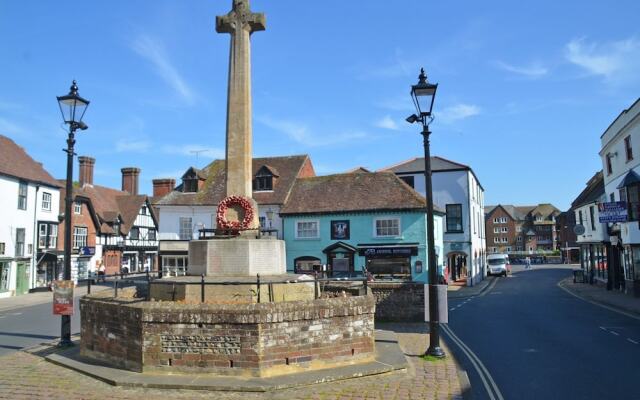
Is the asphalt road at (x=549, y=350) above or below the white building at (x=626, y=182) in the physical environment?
below

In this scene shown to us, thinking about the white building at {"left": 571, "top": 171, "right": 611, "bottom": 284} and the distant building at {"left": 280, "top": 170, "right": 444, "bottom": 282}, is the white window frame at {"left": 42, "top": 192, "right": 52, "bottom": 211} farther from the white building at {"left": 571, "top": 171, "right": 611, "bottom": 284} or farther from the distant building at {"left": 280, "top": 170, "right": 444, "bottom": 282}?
the white building at {"left": 571, "top": 171, "right": 611, "bottom": 284}

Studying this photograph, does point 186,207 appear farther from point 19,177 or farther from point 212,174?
point 19,177

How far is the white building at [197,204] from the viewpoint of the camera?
35719mm

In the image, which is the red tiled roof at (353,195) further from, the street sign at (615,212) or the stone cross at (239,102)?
the stone cross at (239,102)

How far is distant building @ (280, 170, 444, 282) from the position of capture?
31.3 metres

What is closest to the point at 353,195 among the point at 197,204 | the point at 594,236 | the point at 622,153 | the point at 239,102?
the point at 197,204

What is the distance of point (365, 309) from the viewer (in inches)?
397

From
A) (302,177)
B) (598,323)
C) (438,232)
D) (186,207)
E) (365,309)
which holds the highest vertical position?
(302,177)

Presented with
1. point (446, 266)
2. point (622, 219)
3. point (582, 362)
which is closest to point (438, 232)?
point (446, 266)

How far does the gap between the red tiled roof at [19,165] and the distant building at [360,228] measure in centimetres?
1785

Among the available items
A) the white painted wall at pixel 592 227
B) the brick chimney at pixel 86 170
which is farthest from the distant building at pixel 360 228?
the brick chimney at pixel 86 170

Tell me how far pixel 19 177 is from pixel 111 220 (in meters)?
14.5

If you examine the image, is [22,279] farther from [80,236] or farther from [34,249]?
[80,236]

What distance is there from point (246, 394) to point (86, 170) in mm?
46750
